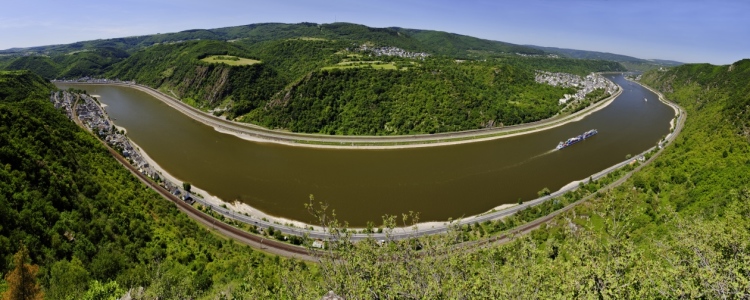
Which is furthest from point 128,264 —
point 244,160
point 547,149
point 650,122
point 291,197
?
point 650,122

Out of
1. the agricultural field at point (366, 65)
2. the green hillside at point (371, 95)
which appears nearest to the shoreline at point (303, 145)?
the green hillside at point (371, 95)

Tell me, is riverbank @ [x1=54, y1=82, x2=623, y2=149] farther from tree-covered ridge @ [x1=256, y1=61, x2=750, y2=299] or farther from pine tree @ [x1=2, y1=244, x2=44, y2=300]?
pine tree @ [x1=2, y1=244, x2=44, y2=300]

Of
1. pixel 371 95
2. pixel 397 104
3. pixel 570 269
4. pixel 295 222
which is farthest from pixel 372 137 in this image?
pixel 570 269

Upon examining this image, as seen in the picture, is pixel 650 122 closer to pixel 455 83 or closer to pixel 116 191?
pixel 455 83

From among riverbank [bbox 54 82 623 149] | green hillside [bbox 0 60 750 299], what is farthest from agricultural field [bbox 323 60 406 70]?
green hillside [bbox 0 60 750 299]

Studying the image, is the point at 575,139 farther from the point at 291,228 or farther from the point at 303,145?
the point at 291,228

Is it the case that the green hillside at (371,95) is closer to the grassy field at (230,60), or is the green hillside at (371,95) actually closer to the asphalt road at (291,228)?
the grassy field at (230,60)
